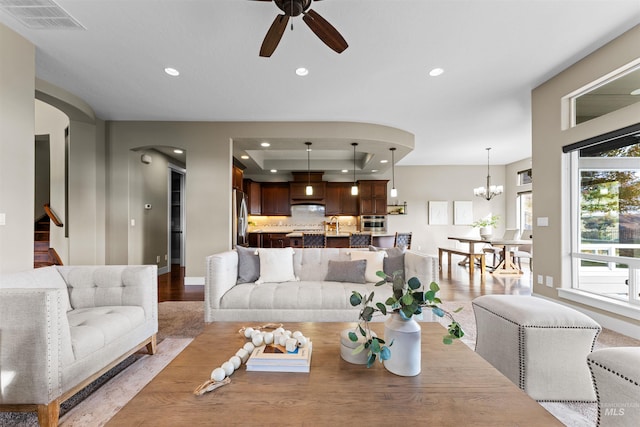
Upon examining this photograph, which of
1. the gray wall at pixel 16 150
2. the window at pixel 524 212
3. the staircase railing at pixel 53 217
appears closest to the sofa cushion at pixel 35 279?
the gray wall at pixel 16 150

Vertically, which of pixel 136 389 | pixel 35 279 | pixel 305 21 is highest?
pixel 305 21

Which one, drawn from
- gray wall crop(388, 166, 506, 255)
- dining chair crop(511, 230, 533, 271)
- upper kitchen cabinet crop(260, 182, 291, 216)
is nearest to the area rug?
upper kitchen cabinet crop(260, 182, 291, 216)

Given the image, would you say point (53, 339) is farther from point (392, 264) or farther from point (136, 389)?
point (392, 264)

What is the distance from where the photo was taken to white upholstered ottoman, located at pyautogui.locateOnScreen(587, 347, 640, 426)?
0.99 metres

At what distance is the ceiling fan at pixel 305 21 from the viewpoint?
1854 millimetres

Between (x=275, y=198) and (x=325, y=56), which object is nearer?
(x=325, y=56)

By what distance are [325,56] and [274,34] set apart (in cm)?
102

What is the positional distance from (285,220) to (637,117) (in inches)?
288

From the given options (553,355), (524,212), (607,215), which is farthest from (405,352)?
(524,212)

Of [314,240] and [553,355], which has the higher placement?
[314,240]

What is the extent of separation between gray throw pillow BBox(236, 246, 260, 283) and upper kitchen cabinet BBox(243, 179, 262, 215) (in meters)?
4.85

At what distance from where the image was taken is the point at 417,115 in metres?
4.60

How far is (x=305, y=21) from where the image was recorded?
192 cm

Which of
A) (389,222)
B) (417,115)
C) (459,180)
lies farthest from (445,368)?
(459,180)
